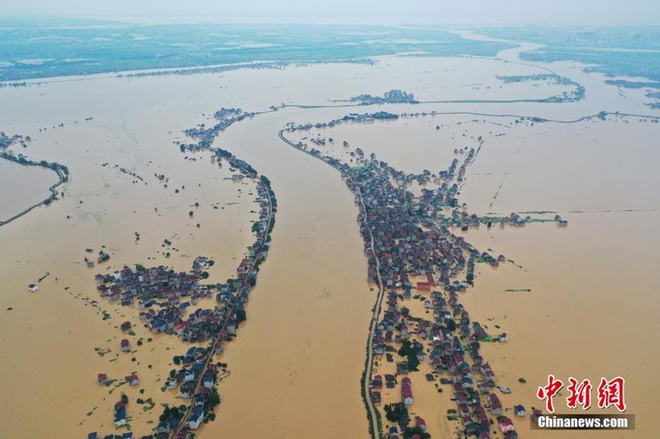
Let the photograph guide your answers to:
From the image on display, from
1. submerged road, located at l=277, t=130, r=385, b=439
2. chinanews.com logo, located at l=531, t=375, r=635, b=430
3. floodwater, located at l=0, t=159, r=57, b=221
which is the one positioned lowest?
chinanews.com logo, located at l=531, t=375, r=635, b=430

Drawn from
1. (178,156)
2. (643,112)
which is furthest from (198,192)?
(643,112)

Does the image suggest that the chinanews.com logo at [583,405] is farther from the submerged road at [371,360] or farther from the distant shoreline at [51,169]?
the distant shoreline at [51,169]

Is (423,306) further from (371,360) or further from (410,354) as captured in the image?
(371,360)

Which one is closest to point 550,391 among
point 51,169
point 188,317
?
point 188,317

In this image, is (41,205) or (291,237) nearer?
(291,237)

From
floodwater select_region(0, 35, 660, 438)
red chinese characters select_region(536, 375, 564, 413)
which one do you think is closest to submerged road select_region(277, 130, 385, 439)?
floodwater select_region(0, 35, 660, 438)

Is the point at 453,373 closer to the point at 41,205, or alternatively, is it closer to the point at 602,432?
the point at 602,432

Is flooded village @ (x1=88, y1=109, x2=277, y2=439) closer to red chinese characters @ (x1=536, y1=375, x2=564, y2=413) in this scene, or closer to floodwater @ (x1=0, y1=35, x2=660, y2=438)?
floodwater @ (x1=0, y1=35, x2=660, y2=438)
